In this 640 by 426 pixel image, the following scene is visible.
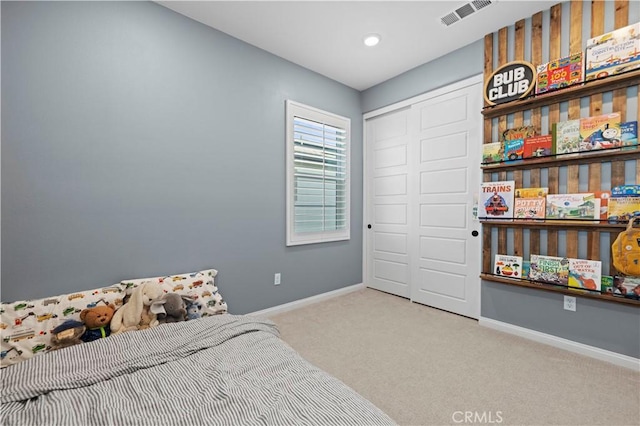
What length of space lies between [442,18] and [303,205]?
86.6 inches

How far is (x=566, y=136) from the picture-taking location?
218 cm

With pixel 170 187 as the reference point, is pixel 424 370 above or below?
below

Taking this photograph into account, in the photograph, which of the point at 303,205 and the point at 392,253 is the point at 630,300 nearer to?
the point at 392,253

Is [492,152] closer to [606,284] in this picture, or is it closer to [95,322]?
[606,284]

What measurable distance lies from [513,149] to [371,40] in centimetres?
168

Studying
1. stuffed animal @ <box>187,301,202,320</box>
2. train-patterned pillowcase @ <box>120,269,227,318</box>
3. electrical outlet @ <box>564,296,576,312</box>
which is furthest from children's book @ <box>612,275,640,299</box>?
stuffed animal @ <box>187,301,202,320</box>

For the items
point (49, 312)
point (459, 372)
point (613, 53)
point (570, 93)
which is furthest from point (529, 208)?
point (49, 312)

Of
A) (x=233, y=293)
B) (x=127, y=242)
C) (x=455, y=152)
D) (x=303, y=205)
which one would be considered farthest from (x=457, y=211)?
(x=127, y=242)

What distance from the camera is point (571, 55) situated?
2162 mm

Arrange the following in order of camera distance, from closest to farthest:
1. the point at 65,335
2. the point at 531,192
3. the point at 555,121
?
1. the point at 65,335
2. the point at 555,121
3. the point at 531,192

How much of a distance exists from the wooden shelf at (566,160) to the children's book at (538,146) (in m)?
0.05

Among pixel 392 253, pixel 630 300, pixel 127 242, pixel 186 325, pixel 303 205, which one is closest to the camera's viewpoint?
pixel 186 325

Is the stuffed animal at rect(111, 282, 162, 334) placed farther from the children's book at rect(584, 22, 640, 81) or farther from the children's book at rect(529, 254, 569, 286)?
the children's book at rect(584, 22, 640, 81)

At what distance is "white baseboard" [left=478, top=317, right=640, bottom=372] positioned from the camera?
1.97 m
